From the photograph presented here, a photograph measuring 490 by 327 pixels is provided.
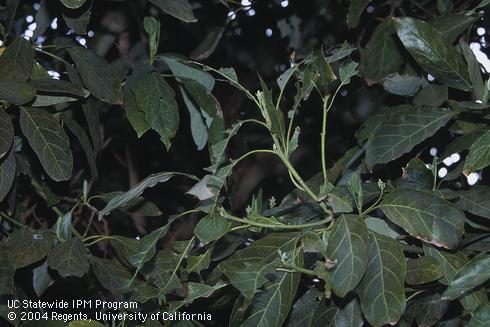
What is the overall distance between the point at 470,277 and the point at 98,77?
729mm

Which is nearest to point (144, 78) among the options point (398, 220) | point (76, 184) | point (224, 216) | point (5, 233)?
point (224, 216)

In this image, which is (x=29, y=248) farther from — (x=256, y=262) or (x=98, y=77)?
(x=256, y=262)

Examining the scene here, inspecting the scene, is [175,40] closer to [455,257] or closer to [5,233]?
[5,233]

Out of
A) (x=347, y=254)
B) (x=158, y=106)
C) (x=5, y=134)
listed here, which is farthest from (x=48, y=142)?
(x=347, y=254)

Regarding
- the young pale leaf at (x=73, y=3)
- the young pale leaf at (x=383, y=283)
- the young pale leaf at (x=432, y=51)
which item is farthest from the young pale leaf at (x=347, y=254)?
the young pale leaf at (x=73, y=3)

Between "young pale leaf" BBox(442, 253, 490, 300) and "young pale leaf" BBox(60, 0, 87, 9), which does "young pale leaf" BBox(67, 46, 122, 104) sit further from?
"young pale leaf" BBox(442, 253, 490, 300)

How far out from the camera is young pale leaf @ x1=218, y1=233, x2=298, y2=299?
92 cm

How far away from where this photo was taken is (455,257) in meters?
1.02

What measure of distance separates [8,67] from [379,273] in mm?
703

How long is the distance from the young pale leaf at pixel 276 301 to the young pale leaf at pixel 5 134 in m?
0.47

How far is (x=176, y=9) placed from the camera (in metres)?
1.24

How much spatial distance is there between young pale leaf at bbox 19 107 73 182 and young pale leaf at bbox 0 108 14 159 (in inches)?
1.8

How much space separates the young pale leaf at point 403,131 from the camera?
3.80ft

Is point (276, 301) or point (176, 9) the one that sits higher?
point (176, 9)
